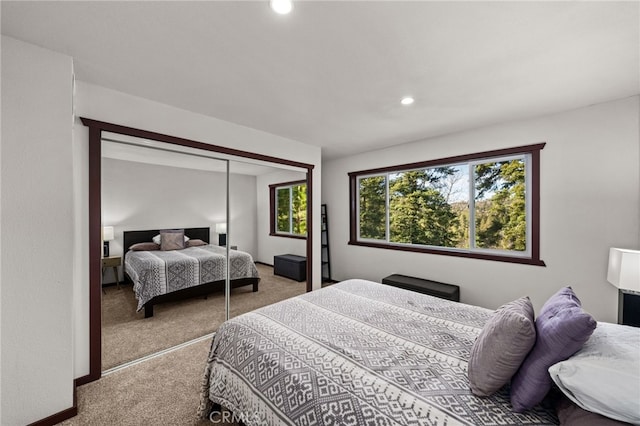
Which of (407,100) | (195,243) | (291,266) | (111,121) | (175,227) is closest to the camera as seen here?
(111,121)

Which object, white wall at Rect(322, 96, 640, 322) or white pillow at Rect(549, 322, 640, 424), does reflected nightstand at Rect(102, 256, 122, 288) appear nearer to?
white pillow at Rect(549, 322, 640, 424)

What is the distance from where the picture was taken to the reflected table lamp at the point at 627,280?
79.0 inches

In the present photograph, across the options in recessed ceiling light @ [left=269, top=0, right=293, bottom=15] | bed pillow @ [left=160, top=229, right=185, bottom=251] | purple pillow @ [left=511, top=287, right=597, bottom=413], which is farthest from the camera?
bed pillow @ [left=160, top=229, right=185, bottom=251]

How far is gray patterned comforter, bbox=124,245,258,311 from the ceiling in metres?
1.63

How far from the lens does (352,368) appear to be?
4.25 feet

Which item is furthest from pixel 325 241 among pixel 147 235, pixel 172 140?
pixel 172 140

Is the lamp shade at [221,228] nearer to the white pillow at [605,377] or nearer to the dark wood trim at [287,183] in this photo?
the dark wood trim at [287,183]

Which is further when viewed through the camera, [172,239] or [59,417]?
[172,239]

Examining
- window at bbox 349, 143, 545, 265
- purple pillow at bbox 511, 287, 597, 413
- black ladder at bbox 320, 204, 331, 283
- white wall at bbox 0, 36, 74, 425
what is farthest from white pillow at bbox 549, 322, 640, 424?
black ladder at bbox 320, 204, 331, 283

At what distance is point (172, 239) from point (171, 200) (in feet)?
1.45

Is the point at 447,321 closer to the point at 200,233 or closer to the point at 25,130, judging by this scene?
the point at 200,233

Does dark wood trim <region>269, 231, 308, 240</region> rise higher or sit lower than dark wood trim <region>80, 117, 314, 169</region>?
lower

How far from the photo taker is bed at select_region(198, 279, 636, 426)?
1.05 meters

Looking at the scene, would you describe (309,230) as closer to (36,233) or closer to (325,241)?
(325,241)
